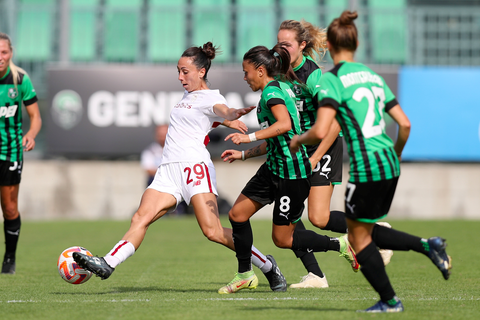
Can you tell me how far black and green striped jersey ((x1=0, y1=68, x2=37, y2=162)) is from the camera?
6.75 metres

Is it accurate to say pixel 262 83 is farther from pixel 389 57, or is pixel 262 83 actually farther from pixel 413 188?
pixel 389 57

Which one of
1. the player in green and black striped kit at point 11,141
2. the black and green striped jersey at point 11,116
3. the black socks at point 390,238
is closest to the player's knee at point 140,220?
the black socks at point 390,238

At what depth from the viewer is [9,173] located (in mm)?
6707

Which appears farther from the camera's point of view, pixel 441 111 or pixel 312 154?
pixel 441 111

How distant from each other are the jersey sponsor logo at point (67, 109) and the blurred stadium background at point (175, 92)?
23 millimetres

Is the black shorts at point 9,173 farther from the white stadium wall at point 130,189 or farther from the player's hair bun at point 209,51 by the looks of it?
the white stadium wall at point 130,189

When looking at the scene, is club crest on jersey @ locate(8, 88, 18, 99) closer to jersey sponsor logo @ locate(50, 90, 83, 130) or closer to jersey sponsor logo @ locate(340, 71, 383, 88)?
jersey sponsor logo @ locate(340, 71, 383, 88)

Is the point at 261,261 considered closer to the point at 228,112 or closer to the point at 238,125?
the point at 238,125

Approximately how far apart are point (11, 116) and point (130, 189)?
9.18 metres

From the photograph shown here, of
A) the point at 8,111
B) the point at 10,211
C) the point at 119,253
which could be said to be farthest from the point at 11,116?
the point at 119,253

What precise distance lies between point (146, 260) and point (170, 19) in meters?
10.7

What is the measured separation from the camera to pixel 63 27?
53.4 feet

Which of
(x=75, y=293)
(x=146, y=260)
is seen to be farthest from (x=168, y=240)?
(x=75, y=293)

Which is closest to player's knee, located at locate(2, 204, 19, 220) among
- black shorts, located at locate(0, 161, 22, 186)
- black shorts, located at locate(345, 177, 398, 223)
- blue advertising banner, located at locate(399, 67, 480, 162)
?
black shorts, located at locate(0, 161, 22, 186)
